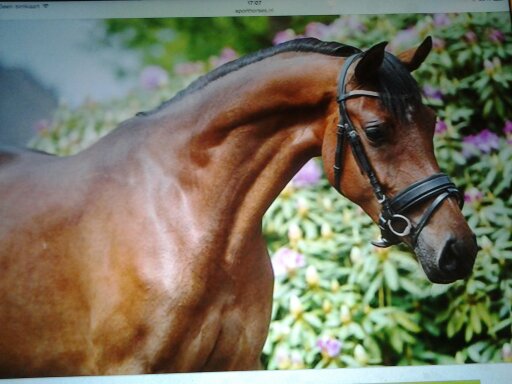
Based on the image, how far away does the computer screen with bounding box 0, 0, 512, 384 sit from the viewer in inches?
42.4

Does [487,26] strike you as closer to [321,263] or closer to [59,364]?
[321,263]

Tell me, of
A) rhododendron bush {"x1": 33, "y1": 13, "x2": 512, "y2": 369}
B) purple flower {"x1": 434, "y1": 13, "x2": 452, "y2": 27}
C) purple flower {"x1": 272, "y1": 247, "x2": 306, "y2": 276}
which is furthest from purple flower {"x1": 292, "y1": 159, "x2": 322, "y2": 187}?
purple flower {"x1": 434, "y1": 13, "x2": 452, "y2": 27}

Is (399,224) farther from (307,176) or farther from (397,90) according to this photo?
(307,176)

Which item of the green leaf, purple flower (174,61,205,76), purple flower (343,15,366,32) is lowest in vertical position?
the green leaf

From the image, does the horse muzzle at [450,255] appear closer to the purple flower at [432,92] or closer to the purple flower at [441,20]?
the purple flower at [432,92]

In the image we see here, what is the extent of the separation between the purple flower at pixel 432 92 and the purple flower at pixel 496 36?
19 centimetres

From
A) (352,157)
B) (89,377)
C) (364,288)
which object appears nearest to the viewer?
(352,157)

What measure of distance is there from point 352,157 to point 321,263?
0.39 metres

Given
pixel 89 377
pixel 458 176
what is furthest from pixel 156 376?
pixel 458 176

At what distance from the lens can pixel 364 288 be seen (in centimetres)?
138

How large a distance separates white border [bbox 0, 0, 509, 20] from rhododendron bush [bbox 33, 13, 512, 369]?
2 cm

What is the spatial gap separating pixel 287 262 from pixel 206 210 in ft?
1.08

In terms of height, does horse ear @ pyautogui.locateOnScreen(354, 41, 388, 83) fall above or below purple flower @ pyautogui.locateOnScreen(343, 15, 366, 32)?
below

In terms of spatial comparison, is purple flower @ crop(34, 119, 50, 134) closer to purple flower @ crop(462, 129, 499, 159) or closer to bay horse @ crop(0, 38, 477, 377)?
bay horse @ crop(0, 38, 477, 377)
